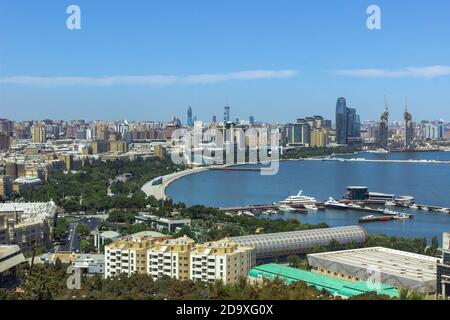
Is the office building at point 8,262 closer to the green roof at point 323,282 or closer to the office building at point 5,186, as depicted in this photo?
the green roof at point 323,282

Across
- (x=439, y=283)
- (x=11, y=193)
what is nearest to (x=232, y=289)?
(x=439, y=283)

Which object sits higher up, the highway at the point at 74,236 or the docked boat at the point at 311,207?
the highway at the point at 74,236

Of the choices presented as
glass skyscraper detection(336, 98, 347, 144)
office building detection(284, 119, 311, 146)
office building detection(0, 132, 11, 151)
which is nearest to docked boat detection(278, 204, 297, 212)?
office building detection(0, 132, 11, 151)

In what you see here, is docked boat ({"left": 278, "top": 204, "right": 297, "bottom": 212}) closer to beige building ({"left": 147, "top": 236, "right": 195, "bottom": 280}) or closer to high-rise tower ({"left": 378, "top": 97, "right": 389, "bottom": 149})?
beige building ({"left": 147, "top": 236, "right": 195, "bottom": 280})

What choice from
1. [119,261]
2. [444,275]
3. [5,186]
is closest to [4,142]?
[5,186]

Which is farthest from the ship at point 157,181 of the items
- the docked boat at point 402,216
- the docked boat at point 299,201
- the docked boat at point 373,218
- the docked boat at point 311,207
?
the docked boat at point 402,216
